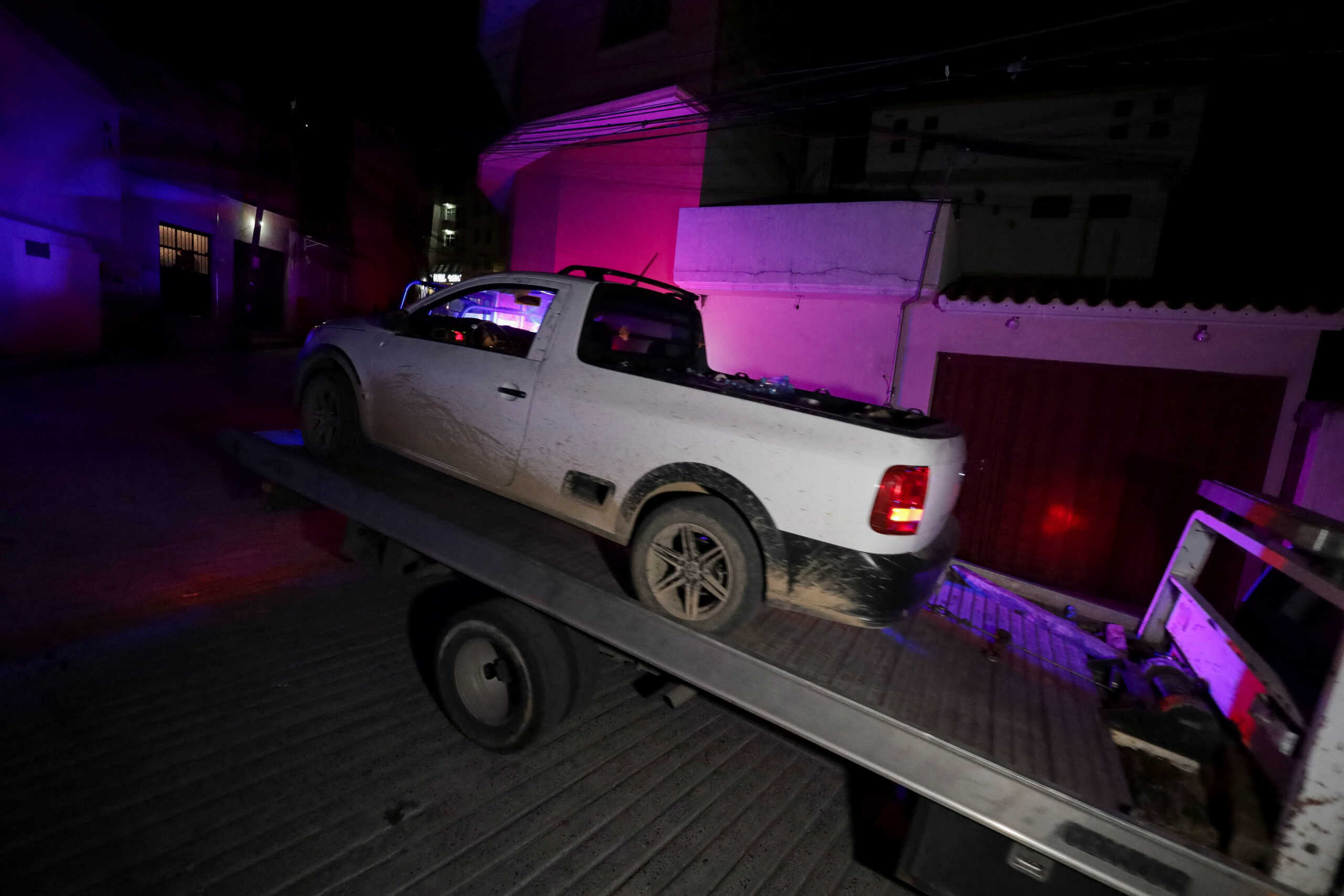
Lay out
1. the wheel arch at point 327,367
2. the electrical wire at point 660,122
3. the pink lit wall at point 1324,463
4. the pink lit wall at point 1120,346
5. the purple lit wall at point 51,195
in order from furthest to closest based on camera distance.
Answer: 1. the purple lit wall at point 51,195
2. the electrical wire at point 660,122
3. the pink lit wall at point 1120,346
4. the pink lit wall at point 1324,463
5. the wheel arch at point 327,367

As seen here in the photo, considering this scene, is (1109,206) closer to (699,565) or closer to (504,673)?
(699,565)

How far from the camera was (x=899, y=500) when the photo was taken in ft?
8.67

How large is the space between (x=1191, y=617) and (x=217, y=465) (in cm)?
970

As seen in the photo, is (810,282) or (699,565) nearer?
(699,565)

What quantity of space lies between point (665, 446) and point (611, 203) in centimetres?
905

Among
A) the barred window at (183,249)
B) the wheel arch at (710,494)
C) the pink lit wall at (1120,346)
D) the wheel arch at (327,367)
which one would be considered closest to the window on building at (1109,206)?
the pink lit wall at (1120,346)

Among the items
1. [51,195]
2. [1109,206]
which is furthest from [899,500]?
[51,195]

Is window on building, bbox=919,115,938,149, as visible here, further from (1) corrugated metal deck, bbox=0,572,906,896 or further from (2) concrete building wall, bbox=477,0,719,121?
(1) corrugated metal deck, bbox=0,572,906,896

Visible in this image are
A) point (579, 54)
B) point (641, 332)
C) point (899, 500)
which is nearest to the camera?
point (899, 500)

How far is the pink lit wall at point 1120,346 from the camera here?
20.9 feet

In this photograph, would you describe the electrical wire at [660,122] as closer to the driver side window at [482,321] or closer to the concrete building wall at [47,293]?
the driver side window at [482,321]

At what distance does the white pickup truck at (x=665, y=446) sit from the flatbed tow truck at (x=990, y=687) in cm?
24

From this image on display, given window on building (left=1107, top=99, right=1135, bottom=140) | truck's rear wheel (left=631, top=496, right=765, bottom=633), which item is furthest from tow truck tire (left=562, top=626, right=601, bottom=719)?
window on building (left=1107, top=99, right=1135, bottom=140)

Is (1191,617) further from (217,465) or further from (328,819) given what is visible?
(217,465)
